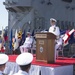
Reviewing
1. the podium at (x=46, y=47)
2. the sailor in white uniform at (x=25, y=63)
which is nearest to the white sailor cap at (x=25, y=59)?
the sailor in white uniform at (x=25, y=63)

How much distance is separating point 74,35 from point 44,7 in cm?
1048

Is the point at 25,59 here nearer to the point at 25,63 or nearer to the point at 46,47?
the point at 25,63

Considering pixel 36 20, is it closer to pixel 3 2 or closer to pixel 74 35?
pixel 3 2

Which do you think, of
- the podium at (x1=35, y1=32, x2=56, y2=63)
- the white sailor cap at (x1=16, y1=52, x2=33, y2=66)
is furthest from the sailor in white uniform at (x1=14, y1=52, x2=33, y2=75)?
the podium at (x1=35, y1=32, x2=56, y2=63)

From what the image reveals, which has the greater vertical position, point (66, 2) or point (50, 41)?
point (66, 2)

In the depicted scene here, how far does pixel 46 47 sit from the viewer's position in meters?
6.61

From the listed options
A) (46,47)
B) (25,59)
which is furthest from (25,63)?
(46,47)

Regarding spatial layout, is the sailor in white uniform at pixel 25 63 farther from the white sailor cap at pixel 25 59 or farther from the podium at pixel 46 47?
the podium at pixel 46 47

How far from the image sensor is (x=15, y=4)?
802 inches

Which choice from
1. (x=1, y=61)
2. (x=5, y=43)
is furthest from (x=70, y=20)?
(x=1, y=61)

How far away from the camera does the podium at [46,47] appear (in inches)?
257

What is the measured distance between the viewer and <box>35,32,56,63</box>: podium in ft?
21.4

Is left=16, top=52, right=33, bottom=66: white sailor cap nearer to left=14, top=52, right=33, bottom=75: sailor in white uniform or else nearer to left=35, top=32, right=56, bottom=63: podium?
left=14, top=52, right=33, bottom=75: sailor in white uniform

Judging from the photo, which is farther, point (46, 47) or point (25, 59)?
point (46, 47)
